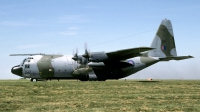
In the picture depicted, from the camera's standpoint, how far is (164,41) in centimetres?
4000

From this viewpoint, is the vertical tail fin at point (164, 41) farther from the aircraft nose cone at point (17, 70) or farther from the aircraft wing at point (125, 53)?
the aircraft nose cone at point (17, 70)

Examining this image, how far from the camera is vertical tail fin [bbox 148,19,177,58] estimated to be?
131 feet

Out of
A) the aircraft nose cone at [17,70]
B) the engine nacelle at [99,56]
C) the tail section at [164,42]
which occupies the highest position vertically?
the tail section at [164,42]

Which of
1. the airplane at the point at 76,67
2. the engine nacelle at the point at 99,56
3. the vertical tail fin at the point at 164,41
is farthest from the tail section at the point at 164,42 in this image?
the engine nacelle at the point at 99,56

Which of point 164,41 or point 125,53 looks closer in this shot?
point 125,53

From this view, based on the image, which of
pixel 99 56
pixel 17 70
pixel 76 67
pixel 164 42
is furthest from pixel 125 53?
pixel 17 70

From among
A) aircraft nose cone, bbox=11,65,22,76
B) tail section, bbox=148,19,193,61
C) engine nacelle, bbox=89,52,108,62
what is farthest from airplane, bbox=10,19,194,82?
tail section, bbox=148,19,193,61

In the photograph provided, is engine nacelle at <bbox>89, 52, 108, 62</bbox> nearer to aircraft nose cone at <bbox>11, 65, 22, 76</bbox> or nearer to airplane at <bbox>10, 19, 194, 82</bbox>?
airplane at <bbox>10, 19, 194, 82</bbox>

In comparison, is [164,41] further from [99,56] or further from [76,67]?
[76,67]

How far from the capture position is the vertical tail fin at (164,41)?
39.9 meters

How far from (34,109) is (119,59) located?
25.6 m

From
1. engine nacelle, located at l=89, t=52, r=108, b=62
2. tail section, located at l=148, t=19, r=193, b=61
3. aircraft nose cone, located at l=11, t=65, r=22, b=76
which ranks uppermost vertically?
tail section, located at l=148, t=19, r=193, b=61

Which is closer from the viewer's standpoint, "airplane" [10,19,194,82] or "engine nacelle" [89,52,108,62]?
"engine nacelle" [89,52,108,62]

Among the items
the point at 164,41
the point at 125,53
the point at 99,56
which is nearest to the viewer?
the point at 125,53
